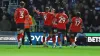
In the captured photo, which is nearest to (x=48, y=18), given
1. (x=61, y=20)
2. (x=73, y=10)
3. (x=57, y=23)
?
(x=57, y=23)

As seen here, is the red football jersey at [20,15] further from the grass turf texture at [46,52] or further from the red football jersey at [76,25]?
the red football jersey at [76,25]

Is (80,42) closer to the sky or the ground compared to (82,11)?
closer to the ground

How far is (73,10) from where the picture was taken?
25172 millimetres

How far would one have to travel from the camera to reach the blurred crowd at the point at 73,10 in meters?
24.2

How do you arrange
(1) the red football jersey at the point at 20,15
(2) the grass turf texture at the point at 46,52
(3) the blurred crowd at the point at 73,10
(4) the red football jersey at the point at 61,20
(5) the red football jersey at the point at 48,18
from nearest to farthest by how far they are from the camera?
(2) the grass turf texture at the point at 46,52 → (1) the red football jersey at the point at 20,15 → (4) the red football jersey at the point at 61,20 → (5) the red football jersey at the point at 48,18 → (3) the blurred crowd at the point at 73,10

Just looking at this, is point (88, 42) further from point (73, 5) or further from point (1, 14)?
point (1, 14)

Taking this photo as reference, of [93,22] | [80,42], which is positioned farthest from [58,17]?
[93,22]

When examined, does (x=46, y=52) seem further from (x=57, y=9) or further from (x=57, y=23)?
(x=57, y=9)

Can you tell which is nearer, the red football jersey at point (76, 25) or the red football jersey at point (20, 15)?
the red football jersey at point (20, 15)

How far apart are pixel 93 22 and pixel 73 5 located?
2127 millimetres

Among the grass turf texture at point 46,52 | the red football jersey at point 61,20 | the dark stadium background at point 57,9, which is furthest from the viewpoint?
the dark stadium background at point 57,9

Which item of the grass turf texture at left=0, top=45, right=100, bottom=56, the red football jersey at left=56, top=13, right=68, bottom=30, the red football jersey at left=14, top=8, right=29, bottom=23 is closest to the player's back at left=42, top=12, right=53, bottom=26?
the red football jersey at left=56, top=13, right=68, bottom=30

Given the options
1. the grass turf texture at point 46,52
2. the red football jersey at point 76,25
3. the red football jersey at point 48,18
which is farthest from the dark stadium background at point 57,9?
the grass turf texture at point 46,52

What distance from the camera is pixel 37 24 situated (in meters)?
24.3
